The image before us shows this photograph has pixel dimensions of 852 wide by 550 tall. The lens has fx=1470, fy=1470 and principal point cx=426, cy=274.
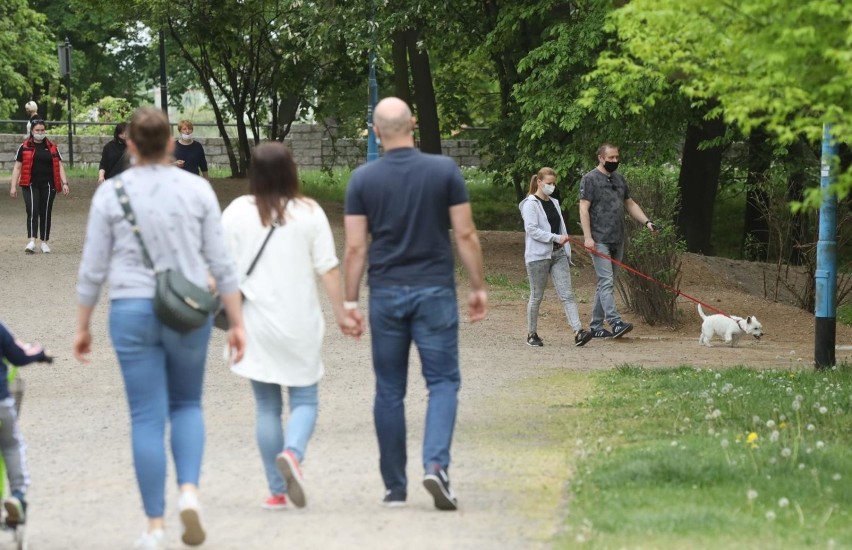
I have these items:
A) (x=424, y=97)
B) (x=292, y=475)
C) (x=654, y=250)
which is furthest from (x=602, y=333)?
(x=424, y=97)

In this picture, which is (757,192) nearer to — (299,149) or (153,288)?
(153,288)

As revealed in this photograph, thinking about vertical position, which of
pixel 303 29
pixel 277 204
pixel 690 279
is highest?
pixel 303 29

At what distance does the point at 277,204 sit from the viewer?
648 cm

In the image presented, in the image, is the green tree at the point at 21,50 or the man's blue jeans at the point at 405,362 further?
the green tree at the point at 21,50

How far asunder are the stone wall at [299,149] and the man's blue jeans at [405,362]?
3504 cm

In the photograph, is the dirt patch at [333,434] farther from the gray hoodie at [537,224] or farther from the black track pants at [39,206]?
the black track pants at [39,206]

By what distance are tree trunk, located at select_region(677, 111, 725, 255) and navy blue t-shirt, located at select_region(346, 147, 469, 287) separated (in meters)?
17.7

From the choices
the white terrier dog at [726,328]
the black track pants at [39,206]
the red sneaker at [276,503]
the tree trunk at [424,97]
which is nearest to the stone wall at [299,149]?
the tree trunk at [424,97]

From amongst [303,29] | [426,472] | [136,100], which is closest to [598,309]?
[426,472]

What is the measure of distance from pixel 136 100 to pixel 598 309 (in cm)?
4269

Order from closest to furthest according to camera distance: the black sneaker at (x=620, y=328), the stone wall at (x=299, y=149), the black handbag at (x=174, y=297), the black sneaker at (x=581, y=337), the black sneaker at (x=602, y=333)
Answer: the black handbag at (x=174, y=297)
the black sneaker at (x=581, y=337)
the black sneaker at (x=620, y=328)
the black sneaker at (x=602, y=333)
the stone wall at (x=299, y=149)

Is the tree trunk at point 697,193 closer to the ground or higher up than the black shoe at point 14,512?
higher up

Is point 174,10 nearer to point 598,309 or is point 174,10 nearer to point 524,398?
point 598,309

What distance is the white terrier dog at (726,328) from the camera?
14367 millimetres
